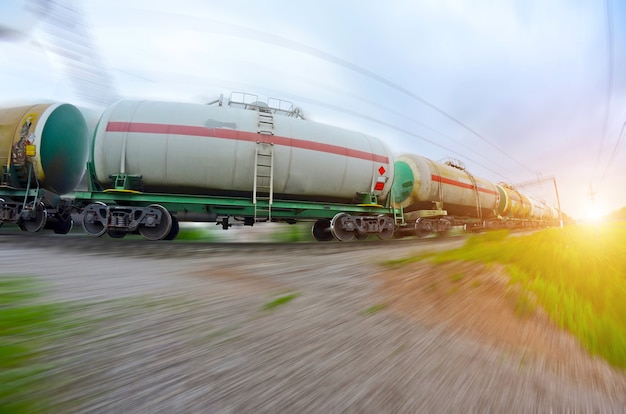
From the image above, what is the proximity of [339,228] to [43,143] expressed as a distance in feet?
28.1

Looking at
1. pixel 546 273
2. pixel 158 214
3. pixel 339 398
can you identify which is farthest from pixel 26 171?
pixel 546 273

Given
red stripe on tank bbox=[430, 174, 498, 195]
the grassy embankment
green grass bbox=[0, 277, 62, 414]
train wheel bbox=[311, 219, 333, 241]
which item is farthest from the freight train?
green grass bbox=[0, 277, 62, 414]

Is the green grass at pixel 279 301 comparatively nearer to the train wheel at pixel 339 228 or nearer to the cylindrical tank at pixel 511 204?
the train wheel at pixel 339 228

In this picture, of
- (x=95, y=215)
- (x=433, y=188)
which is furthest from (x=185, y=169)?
(x=433, y=188)

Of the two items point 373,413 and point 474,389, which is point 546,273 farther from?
point 373,413

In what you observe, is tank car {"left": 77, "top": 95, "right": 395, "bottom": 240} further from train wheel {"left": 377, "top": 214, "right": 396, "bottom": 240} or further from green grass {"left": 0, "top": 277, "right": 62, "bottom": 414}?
green grass {"left": 0, "top": 277, "right": 62, "bottom": 414}

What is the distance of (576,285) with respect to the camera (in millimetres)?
2203

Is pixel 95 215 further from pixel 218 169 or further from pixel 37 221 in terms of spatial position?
pixel 218 169

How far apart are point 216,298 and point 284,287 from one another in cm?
58

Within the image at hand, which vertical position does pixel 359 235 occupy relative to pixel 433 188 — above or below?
below

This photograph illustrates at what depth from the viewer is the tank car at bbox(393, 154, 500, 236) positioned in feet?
34.1

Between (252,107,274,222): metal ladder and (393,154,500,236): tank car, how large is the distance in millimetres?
5269

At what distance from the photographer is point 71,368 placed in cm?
90

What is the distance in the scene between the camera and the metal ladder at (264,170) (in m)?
6.96
